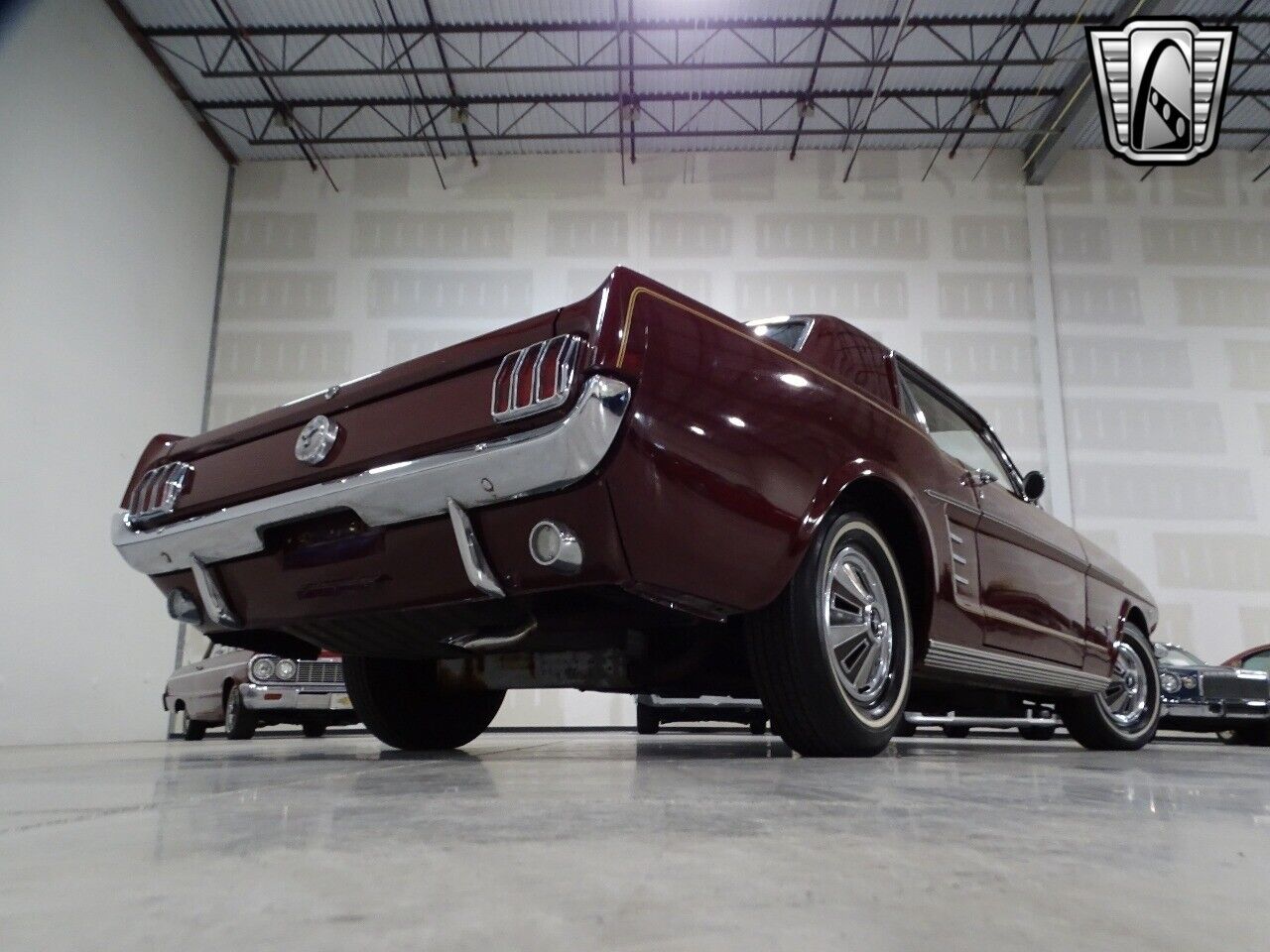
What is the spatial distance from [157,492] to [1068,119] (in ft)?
41.7

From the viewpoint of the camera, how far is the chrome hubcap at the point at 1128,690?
4.69 meters

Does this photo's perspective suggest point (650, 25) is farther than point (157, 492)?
Yes

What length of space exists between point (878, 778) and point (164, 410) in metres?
10.9

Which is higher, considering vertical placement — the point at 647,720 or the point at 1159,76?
the point at 1159,76

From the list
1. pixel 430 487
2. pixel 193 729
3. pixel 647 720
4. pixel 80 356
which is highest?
pixel 80 356

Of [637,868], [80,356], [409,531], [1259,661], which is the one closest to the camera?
[637,868]

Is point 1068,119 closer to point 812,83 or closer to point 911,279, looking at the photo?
point 911,279

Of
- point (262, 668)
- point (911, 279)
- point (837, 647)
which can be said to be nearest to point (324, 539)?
point (837, 647)

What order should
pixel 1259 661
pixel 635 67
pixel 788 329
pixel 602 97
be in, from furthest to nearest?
1. pixel 602 97
2. pixel 635 67
3. pixel 1259 661
4. pixel 788 329

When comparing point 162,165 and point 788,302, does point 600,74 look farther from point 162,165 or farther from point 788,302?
point 162,165

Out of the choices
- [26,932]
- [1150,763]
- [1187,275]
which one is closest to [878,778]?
[26,932]

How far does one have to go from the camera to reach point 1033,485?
13.1 ft

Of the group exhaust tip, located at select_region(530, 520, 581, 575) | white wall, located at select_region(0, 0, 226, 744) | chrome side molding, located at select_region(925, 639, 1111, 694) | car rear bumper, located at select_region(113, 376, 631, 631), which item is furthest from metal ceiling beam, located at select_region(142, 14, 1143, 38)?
exhaust tip, located at select_region(530, 520, 581, 575)

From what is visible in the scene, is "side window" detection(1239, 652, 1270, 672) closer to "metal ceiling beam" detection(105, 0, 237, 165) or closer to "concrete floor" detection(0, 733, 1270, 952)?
"concrete floor" detection(0, 733, 1270, 952)
